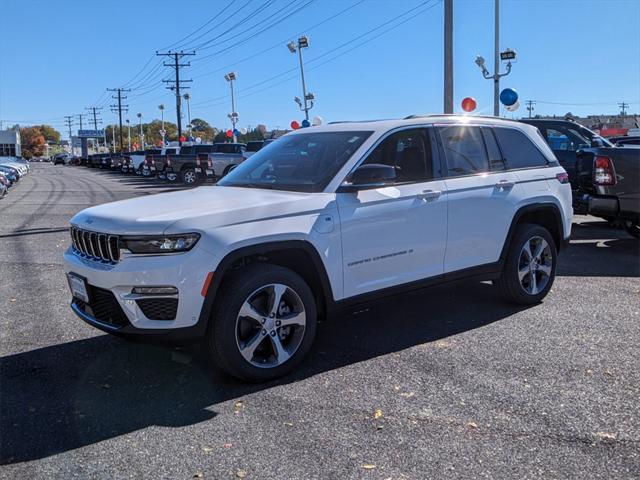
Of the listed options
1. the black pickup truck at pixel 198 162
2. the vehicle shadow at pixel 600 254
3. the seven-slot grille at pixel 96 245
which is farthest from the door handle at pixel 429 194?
the black pickup truck at pixel 198 162

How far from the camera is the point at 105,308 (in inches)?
163

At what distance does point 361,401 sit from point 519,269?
2.74 m

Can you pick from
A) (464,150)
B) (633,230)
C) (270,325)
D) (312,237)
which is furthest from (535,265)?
(633,230)

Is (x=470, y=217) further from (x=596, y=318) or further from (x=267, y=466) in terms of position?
→ (x=267, y=466)

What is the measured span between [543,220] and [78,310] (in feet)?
15.0

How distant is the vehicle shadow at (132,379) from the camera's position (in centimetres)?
362

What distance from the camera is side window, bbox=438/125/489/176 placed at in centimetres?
541

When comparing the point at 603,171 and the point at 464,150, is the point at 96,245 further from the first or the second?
the point at 603,171

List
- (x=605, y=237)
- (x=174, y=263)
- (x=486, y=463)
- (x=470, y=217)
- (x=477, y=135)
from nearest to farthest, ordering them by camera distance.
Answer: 1. (x=486, y=463)
2. (x=174, y=263)
3. (x=470, y=217)
4. (x=477, y=135)
5. (x=605, y=237)

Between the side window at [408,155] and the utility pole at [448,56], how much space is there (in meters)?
11.0

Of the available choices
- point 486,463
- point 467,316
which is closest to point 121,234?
point 486,463

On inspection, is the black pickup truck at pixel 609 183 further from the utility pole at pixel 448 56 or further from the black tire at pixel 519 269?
the utility pole at pixel 448 56

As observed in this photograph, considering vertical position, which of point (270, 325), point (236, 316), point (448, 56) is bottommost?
point (270, 325)

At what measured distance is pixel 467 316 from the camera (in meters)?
5.79
